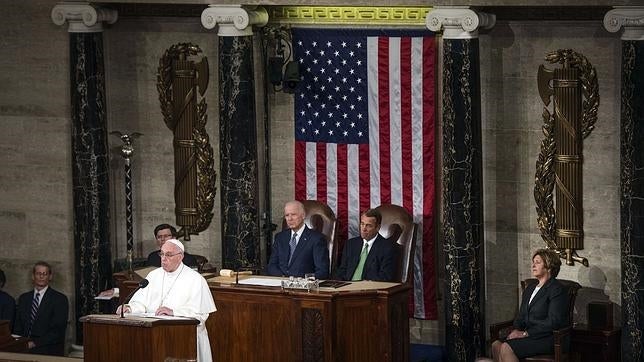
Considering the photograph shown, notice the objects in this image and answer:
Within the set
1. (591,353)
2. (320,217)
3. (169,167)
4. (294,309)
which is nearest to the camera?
(294,309)

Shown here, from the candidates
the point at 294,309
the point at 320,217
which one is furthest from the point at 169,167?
the point at 294,309

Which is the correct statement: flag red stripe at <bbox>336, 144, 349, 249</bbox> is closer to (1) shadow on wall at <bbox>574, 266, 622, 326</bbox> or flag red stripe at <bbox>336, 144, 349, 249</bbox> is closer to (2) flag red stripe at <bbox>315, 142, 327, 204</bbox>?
(2) flag red stripe at <bbox>315, 142, 327, 204</bbox>

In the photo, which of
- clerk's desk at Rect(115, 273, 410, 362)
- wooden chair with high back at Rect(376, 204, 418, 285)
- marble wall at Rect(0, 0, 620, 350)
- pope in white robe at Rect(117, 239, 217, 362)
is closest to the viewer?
pope in white robe at Rect(117, 239, 217, 362)

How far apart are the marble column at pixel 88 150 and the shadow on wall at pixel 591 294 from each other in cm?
586

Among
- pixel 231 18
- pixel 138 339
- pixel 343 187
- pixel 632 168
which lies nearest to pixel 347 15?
pixel 231 18

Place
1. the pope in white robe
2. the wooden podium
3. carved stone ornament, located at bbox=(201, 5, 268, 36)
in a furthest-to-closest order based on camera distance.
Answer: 1. carved stone ornament, located at bbox=(201, 5, 268, 36)
2. the pope in white robe
3. the wooden podium

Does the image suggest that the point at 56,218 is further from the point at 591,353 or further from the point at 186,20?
the point at 591,353

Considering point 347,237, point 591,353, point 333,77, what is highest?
point 333,77

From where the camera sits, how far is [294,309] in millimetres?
16844

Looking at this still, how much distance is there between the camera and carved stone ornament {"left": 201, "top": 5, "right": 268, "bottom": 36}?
63.1ft

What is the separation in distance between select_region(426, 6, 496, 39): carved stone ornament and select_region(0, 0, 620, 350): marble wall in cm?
83

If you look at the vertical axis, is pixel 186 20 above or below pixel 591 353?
above

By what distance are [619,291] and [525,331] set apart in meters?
1.55

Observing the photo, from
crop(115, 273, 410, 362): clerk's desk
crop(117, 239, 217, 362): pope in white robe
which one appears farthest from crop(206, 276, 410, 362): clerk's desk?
crop(117, 239, 217, 362): pope in white robe
